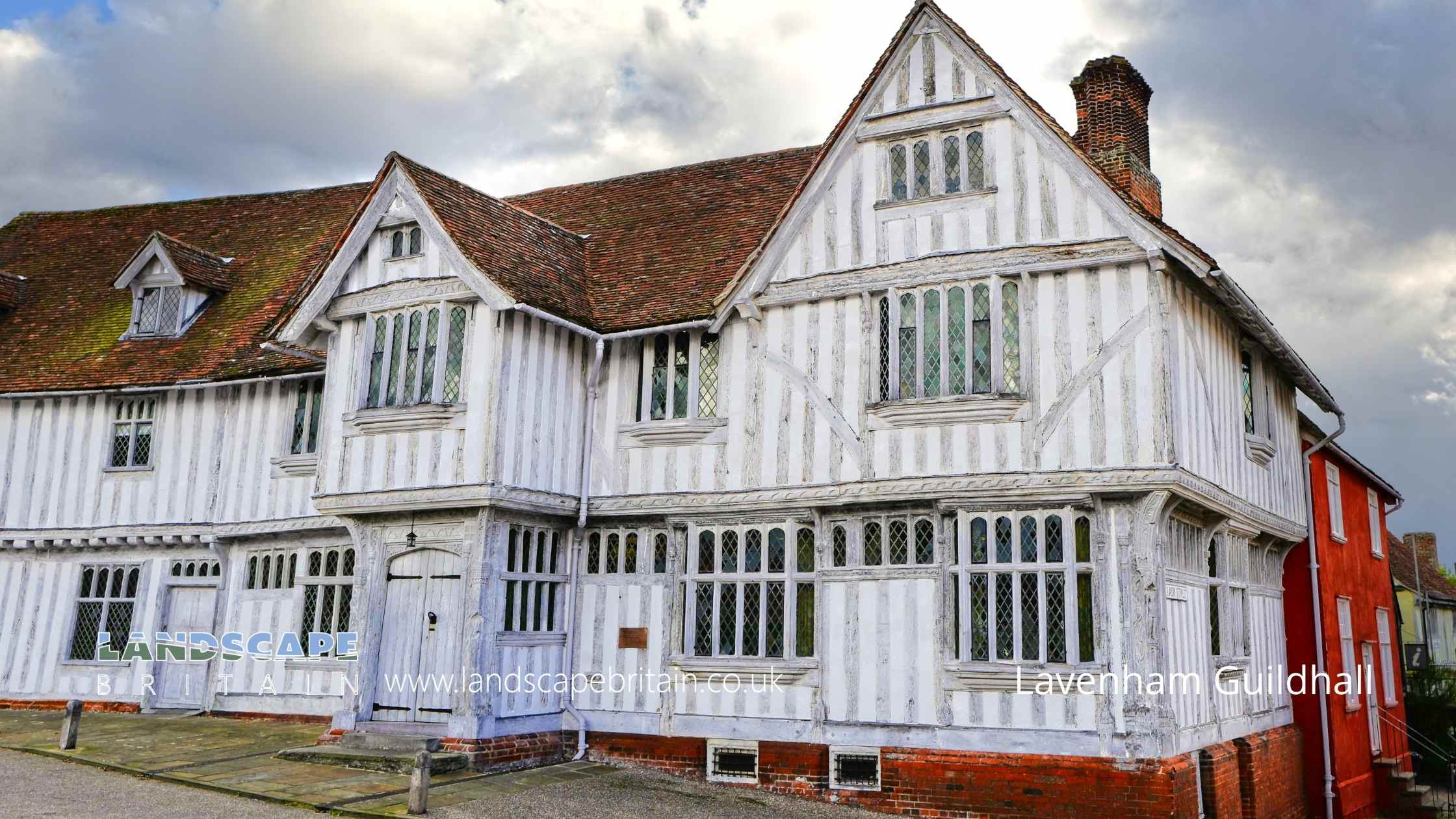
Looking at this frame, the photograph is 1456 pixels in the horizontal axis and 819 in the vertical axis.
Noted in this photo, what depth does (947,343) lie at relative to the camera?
46.1 ft

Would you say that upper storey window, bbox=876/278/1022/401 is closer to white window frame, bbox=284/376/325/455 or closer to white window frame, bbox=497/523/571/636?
white window frame, bbox=497/523/571/636

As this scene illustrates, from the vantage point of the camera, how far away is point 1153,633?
12.7 m

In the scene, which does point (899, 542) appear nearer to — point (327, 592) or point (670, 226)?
point (670, 226)

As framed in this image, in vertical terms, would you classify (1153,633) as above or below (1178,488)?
below

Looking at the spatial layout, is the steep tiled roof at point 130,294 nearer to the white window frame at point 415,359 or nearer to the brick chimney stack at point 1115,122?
the white window frame at point 415,359

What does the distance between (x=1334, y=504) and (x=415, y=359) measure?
15199mm

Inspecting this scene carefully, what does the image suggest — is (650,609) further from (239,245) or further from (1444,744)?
(1444,744)

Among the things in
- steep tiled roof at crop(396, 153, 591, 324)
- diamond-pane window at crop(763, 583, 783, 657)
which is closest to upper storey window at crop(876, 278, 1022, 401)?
diamond-pane window at crop(763, 583, 783, 657)

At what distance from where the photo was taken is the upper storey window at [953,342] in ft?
45.1

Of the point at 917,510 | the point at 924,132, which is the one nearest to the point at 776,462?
the point at 917,510

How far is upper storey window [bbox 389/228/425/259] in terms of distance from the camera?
52.9ft

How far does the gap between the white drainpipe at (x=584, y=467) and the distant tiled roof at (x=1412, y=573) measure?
27.2 meters

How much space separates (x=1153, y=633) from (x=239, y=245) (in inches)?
762

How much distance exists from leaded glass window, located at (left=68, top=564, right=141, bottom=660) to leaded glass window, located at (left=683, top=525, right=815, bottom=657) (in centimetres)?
1114
